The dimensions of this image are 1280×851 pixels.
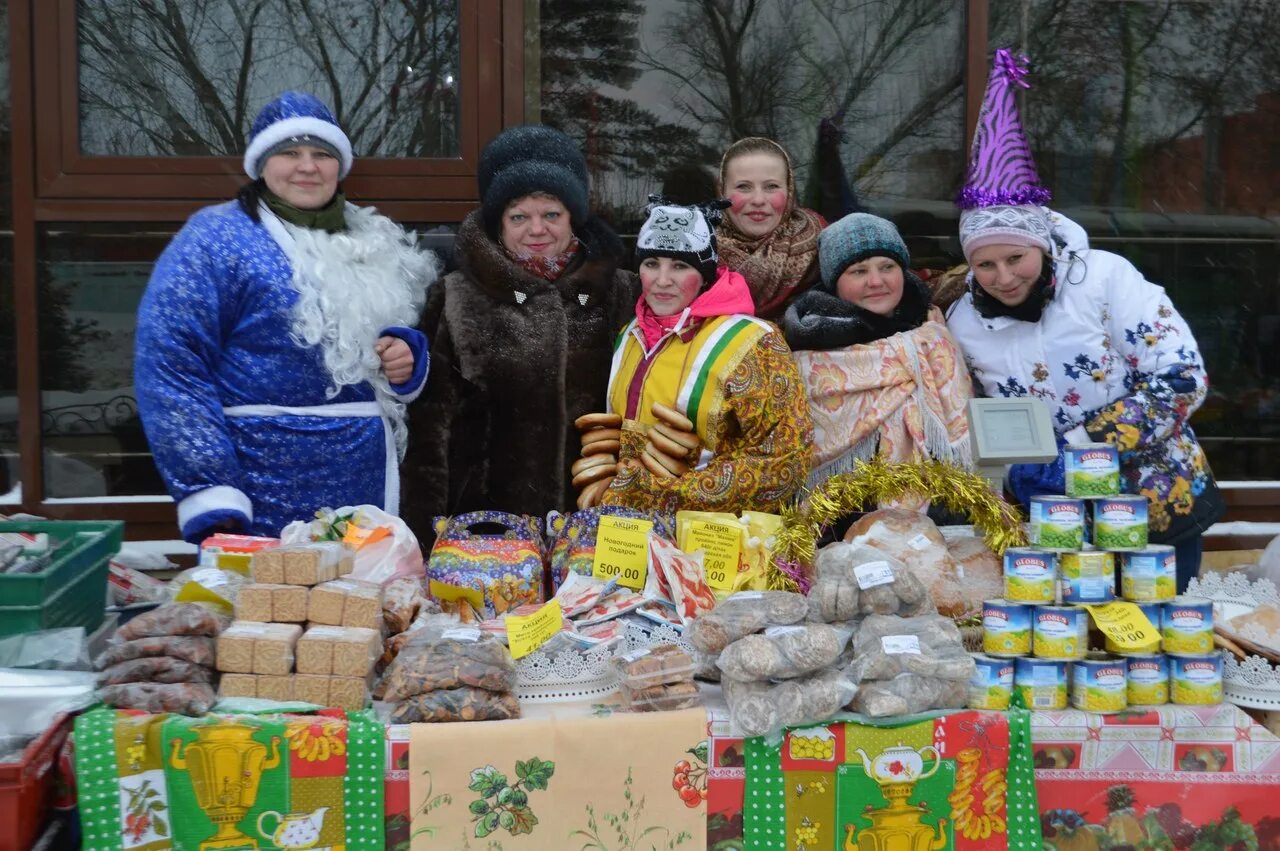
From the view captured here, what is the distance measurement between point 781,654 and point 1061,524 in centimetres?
68

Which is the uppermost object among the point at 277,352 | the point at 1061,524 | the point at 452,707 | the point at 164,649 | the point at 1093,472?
the point at 277,352

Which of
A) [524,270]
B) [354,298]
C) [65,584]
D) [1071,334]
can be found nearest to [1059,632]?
[1071,334]

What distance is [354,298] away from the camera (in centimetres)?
331

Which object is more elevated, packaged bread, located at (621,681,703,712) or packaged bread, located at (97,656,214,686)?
packaged bread, located at (97,656,214,686)

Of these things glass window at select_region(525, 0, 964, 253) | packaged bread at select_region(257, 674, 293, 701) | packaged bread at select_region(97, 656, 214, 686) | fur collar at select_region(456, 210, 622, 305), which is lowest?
packaged bread at select_region(257, 674, 293, 701)

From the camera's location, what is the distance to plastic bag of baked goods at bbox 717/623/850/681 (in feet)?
7.81

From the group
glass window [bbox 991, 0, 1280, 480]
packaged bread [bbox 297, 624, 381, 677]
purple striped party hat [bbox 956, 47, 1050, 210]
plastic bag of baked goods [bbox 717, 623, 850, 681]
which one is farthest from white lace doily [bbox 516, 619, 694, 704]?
glass window [bbox 991, 0, 1280, 480]

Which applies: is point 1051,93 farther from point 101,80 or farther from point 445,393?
point 101,80

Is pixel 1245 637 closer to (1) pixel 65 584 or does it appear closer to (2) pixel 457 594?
(2) pixel 457 594

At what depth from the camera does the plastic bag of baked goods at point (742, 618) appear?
98.4 inches

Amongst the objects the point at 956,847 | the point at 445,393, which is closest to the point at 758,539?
the point at 956,847

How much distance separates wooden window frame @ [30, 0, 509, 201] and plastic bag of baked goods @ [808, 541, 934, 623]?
207 cm

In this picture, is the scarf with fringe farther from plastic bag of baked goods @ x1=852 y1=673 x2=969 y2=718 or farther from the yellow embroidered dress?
plastic bag of baked goods @ x1=852 y1=673 x2=969 y2=718

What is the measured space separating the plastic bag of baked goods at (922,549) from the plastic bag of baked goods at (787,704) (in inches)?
18.1
